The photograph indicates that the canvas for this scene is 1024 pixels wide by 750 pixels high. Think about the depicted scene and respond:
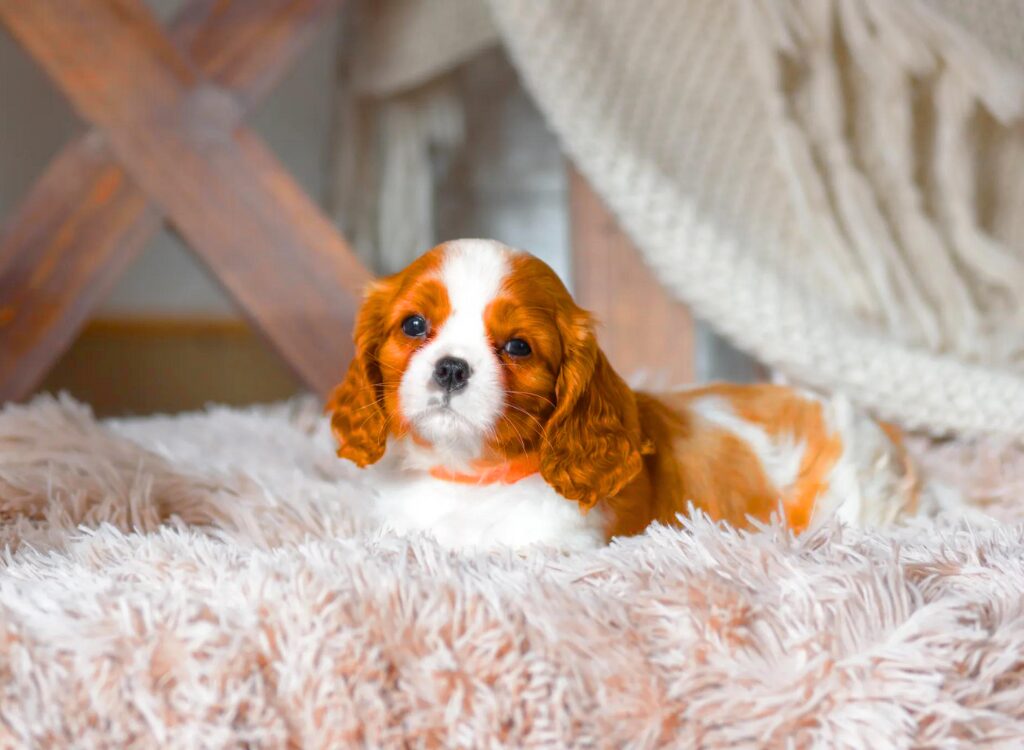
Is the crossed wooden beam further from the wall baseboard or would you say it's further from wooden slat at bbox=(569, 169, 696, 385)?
the wall baseboard

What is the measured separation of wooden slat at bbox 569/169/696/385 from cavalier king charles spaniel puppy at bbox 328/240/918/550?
2.35ft

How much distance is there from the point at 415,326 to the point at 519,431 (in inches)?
5.6

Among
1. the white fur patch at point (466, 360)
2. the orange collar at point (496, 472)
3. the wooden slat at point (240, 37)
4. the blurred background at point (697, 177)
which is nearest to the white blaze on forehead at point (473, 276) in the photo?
the white fur patch at point (466, 360)

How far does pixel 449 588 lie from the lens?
2.78 ft

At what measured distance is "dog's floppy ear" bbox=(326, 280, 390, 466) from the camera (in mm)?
1120

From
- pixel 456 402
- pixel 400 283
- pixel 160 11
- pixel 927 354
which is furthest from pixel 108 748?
pixel 160 11

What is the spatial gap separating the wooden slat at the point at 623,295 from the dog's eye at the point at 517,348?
3.16 ft

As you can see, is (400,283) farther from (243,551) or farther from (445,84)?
(445,84)

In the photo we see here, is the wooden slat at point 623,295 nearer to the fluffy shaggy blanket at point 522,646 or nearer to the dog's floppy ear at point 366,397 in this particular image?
the dog's floppy ear at point 366,397

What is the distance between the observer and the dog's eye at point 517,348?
1.04 m

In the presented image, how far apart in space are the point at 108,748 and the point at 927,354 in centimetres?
140

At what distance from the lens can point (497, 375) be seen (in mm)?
1021

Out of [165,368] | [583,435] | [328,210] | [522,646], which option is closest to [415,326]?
[583,435]

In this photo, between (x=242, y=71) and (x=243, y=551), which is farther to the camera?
(x=242, y=71)
